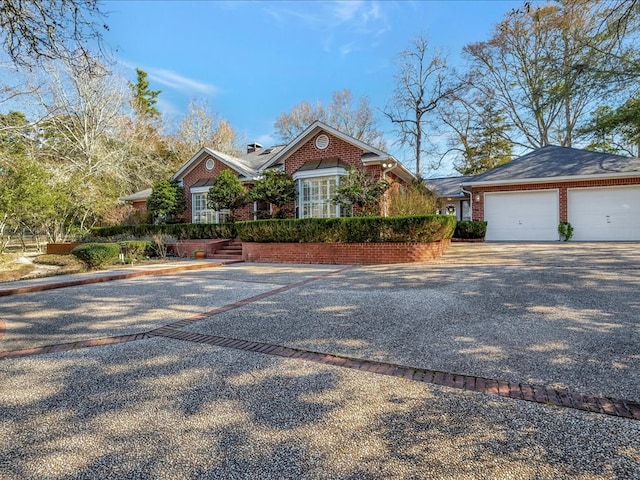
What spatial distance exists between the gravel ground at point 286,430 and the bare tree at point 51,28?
5.26 meters

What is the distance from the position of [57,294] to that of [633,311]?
9964mm

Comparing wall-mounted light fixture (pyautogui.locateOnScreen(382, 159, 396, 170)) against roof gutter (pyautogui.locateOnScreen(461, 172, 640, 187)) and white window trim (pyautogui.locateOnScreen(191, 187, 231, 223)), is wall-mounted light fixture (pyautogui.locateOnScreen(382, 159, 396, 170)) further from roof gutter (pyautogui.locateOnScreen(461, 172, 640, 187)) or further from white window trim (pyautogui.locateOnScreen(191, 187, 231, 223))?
white window trim (pyautogui.locateOnScreen(191, 187, 231, 223))

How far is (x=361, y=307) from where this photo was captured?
5645mm

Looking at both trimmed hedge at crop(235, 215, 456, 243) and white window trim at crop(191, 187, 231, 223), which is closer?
trimmed hedge at crop(235, 215, 456, 243)

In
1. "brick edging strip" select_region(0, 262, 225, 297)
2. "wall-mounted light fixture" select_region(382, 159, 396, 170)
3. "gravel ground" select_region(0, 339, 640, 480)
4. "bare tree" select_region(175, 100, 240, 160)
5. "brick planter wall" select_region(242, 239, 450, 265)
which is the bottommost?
"gravel ground" select_region(0, 339, 640, 480)

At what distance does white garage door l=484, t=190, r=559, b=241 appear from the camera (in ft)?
54.4

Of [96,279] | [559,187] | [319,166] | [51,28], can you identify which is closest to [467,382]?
[51,28]

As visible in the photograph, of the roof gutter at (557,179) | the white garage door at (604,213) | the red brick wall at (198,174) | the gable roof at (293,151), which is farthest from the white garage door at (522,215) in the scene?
the red brick wall at (198,174)

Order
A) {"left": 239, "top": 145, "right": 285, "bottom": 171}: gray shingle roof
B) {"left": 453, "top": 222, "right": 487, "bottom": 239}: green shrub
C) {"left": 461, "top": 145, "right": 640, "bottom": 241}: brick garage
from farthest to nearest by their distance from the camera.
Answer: {"left": 239, "top": 145, "right": 285, "bottom": 171}: gray shingle roof, {"left": 453, "top": 222, "right": 487, "bottom": 239}: green shrub, {"left": 461, "top": 145, "right": 640, "bottom": 241}: brick garage

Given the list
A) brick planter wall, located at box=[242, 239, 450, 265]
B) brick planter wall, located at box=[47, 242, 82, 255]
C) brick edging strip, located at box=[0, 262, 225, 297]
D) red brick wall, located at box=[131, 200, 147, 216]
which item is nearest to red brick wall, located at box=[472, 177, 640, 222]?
brick planter wall, located at box=[242, 239, 450, 265]

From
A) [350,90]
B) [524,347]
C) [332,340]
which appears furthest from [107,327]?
[350,90]

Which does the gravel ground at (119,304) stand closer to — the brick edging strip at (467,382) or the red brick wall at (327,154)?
the brick edging strip at (467,382)

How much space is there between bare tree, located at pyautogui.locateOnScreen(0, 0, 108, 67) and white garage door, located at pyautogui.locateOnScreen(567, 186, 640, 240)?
18.1 m

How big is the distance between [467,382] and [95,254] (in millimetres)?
12139
